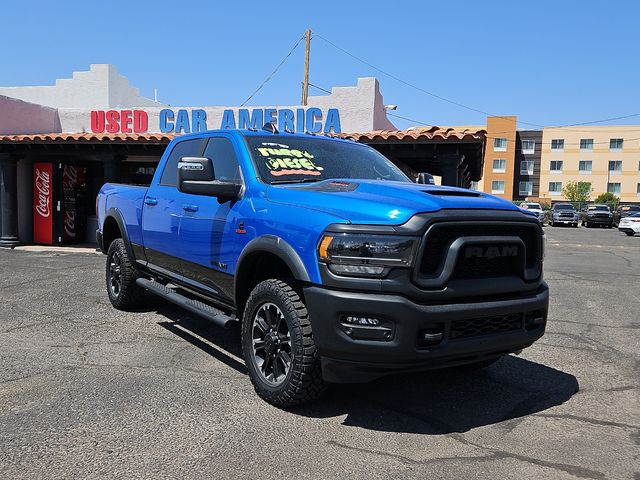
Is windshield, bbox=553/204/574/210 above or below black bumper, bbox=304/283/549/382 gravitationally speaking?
above

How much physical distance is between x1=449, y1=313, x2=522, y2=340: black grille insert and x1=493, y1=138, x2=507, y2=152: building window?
70496 mm

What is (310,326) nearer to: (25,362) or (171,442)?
(171,442)

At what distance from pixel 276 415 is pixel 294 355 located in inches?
18.2

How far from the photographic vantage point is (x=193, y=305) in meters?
4.68

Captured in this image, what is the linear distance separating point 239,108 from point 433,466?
13.1m

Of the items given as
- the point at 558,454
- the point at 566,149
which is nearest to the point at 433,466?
the point at 558,454

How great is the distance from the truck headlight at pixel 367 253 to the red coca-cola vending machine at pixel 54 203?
1434 centimetres

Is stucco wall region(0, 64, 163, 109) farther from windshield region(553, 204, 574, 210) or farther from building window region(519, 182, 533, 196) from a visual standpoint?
building window region(519, 182, 533, 196)

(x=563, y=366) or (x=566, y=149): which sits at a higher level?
(x=566, y=149)

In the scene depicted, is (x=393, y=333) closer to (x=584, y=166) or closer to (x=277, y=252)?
(x=277, y=252)

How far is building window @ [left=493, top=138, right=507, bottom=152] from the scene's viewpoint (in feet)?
228

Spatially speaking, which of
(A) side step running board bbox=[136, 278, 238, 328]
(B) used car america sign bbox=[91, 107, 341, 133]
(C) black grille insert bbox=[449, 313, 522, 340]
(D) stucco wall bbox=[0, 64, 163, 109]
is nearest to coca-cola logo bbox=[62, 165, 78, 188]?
(B) used car america sign bbox=[91, 107, 341, 133]

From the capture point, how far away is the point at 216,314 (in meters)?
4.36

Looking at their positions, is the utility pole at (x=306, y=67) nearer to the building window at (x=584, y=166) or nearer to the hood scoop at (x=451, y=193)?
the hood scoop at (x=451, y=193)
